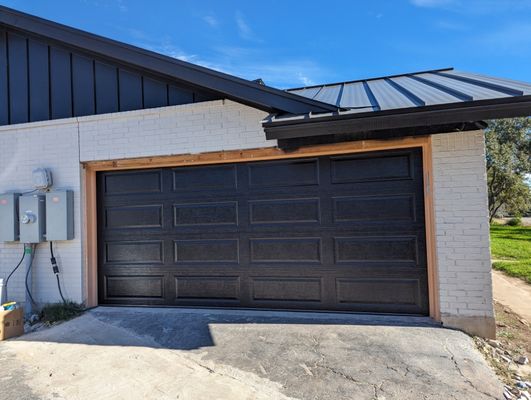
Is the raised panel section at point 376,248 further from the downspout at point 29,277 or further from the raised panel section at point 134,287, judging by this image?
the downspout at point 29,277

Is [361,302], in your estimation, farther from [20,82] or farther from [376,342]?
[20,82]

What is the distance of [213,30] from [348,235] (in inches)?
222

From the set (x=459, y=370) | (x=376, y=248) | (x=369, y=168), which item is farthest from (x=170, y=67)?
(x=459, y=370)

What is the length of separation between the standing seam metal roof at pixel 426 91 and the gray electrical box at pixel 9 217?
5.05 m

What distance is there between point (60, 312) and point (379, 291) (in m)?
4.55

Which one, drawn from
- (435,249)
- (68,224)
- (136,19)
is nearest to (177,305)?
(68,224)

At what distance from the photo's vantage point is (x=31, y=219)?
4934mm

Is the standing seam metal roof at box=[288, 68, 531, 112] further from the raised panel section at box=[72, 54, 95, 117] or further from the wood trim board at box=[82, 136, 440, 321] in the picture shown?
the raised panel section at box=[72, 54, 95, 117]

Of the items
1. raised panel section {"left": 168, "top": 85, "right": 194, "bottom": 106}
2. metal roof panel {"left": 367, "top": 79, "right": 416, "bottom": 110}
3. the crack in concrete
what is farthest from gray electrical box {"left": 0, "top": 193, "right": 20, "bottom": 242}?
the crack in concrete

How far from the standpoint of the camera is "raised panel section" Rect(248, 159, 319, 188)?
458 centimetres

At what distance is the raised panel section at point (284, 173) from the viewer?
180 inches

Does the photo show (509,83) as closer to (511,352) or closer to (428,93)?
(428,93)

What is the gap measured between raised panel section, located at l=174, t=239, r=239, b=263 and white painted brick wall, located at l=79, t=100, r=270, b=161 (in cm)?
138

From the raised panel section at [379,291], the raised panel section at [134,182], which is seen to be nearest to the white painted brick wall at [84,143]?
the raised panel section at [134,182]
